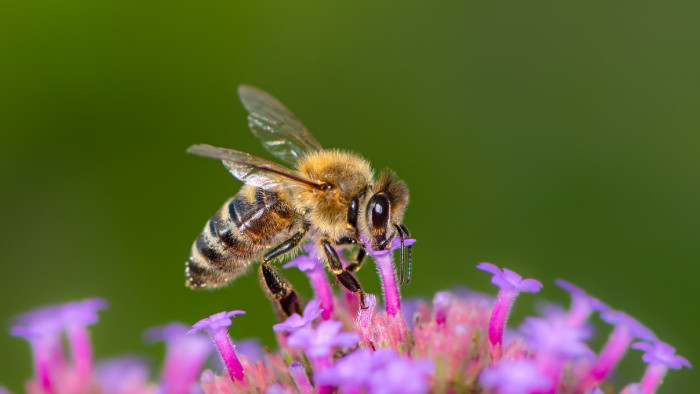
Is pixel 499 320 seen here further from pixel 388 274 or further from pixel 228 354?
pixel 228 354

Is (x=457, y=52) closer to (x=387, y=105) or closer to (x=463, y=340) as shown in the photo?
(x=387, y=105)

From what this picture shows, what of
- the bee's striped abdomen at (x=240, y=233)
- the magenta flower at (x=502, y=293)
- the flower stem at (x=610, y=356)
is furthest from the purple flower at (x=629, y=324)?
the bee's striped abdomen at (x=240, y=233)

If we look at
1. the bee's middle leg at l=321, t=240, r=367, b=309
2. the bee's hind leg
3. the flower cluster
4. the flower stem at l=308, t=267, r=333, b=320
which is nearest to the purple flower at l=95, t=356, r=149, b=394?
the flower cluster

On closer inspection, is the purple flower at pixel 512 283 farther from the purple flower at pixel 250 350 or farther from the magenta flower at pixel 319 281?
the purple flower at pixel 250 350

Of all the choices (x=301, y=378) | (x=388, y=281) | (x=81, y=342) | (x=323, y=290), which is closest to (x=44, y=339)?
(x=81, y=342)

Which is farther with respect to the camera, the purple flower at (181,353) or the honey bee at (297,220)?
the purple flower at (181,353)

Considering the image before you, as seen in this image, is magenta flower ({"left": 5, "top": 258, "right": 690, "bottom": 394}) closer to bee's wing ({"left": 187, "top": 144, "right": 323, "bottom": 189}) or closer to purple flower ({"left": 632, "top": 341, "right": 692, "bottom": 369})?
purple flower ({"left": 632, "top": 341, "right": 692, "bottom": 369})

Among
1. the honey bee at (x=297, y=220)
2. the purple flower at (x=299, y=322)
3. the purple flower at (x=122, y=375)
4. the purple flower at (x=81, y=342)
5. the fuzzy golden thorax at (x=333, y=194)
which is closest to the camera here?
the purple flower at (x=299, y=322)
